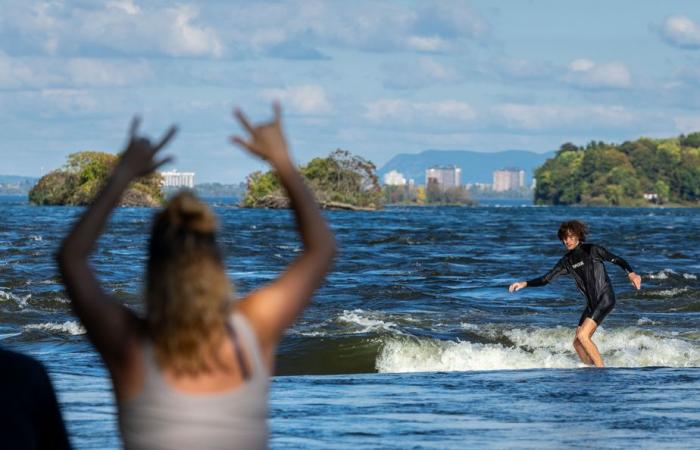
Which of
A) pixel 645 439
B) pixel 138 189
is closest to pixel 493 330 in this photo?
pixel 645 439

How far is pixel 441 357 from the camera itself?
17859 millimetres

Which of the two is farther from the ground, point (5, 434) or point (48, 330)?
point (5, 434)

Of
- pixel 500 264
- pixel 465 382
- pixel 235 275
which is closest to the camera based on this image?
pixel 465 382

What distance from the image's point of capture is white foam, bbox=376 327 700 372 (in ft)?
57.3

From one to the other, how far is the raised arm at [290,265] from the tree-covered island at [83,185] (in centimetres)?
16000

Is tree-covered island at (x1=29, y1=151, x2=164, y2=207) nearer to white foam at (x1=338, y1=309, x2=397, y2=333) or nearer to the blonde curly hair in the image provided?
white foam at (x1=338, y1=309, x2=397, y2=333)

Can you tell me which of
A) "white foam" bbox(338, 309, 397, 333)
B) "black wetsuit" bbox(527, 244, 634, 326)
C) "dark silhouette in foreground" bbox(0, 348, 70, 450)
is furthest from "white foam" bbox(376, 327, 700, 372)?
"dark silhouette in foreground" bbox(0, 348, 70, 450)

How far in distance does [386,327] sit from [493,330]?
154 cm

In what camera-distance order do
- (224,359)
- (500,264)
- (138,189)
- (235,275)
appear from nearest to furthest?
(224,359), (235,275), (500,264), (138,189)

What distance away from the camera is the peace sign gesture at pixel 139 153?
3955mm

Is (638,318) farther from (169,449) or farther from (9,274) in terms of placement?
(169,449)

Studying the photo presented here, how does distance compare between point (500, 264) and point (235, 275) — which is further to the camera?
point (500, 264)

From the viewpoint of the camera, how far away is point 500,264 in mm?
41469

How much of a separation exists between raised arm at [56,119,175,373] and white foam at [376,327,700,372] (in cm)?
1341
